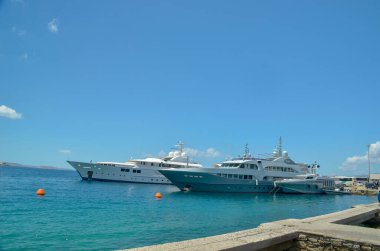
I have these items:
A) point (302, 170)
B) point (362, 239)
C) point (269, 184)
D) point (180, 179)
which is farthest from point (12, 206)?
point (302, 170)

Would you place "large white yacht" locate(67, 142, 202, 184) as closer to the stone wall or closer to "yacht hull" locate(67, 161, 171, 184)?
"yacht hull" locate(67, 161, 171, 184)

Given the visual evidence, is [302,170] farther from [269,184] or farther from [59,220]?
[59,220]

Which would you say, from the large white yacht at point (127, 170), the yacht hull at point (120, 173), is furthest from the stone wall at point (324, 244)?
the yacht hull at point (120, 173)

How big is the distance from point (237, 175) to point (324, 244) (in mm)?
39591

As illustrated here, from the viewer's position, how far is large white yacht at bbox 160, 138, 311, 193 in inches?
1742

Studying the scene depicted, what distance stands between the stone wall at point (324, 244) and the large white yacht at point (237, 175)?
1427 inches

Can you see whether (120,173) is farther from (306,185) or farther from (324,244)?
(324,244)

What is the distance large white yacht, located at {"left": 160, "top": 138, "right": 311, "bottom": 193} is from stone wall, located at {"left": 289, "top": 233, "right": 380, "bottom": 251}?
119 ft

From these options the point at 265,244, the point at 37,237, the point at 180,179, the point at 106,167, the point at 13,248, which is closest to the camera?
the point at 265,244

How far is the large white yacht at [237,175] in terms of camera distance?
4425 centimetres

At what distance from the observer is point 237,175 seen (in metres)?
46.6

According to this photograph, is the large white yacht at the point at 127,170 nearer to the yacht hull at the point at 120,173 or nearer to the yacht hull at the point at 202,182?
the yacht hull at the point at 120,173

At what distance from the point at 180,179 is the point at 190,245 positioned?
3907 centimetres

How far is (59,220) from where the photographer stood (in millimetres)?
19688
